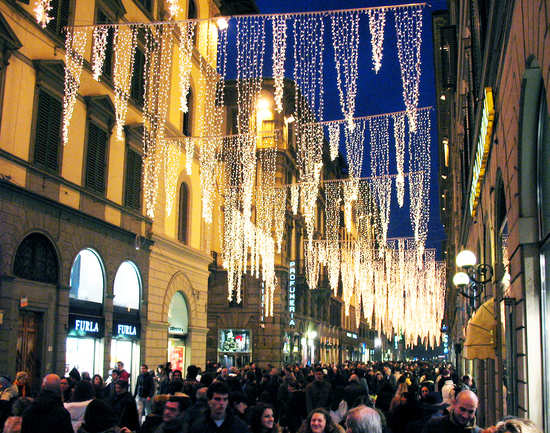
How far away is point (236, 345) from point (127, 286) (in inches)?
1055

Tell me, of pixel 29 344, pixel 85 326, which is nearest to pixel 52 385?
pixel 29 344

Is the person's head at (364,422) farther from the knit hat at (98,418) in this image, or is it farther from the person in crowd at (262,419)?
the person in crowd at (262,419)

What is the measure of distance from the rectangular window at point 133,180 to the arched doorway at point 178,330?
582cm

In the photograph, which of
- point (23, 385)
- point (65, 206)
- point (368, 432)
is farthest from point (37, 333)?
point (368, 432)

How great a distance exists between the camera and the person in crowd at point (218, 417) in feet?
22.3

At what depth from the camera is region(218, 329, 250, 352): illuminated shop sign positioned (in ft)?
168

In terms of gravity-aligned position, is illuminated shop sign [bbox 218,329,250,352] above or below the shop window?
below

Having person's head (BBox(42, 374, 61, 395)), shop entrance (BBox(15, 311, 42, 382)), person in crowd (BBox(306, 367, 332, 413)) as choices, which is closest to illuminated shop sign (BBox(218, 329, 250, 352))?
shop entrance (BBox(15, 311, 42, 382))

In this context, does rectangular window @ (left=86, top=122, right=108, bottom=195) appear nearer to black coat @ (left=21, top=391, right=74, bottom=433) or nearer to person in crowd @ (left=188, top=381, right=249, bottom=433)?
black coat @ (left=21, top=391, right=74, bottom=433)

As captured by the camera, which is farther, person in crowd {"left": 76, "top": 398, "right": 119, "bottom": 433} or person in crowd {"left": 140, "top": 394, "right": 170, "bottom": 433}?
person in crowd {"left": 140, "top": 394, "right": 170, "bottom": 433}

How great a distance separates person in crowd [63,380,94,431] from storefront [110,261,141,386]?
15053 millimetres

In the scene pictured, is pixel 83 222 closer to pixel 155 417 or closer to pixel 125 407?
pixel 125 407

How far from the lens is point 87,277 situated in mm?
22812

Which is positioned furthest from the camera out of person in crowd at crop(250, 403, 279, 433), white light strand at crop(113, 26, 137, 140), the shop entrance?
white light strand at crop(113, 26, 137, 140)
